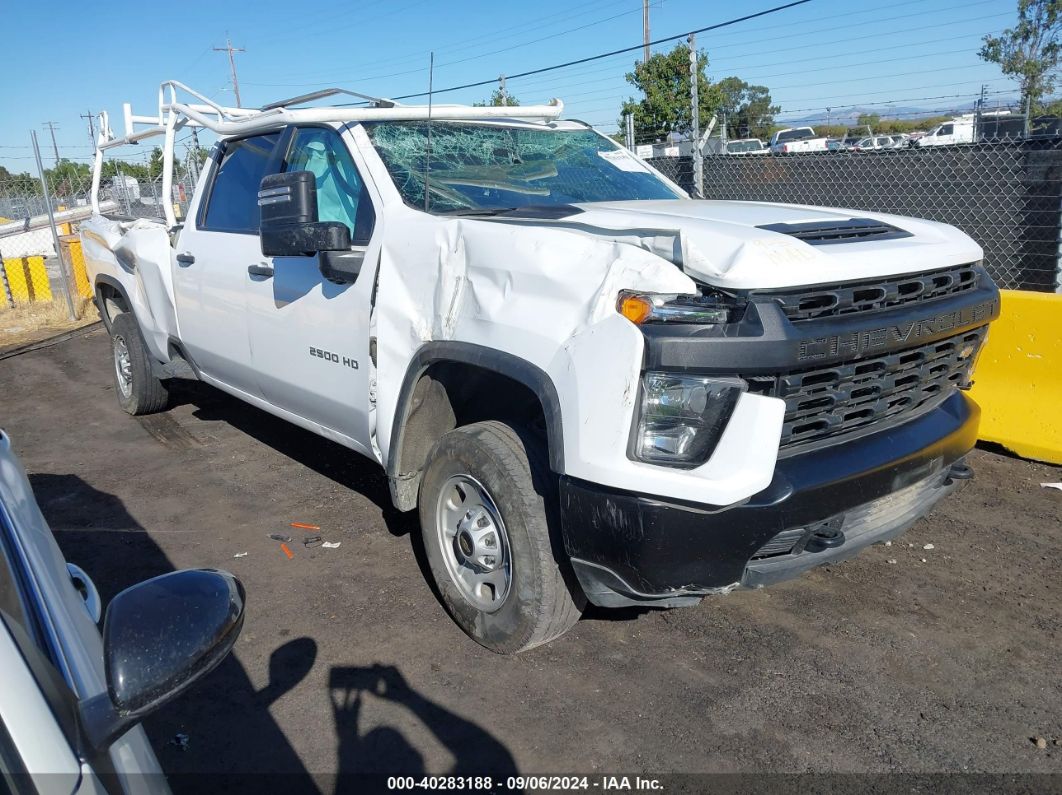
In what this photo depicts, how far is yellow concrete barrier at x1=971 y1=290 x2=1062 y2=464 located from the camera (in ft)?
16.3

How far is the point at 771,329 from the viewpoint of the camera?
2.48 m

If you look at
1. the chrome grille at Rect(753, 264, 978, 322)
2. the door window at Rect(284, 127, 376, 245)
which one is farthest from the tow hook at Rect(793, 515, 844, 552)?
the door window at Rect(284, 127, 376, 245)

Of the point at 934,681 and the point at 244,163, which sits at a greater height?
the point at 244,163

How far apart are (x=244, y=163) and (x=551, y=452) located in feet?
10.1

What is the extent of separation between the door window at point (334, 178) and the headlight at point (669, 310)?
5.23 feet

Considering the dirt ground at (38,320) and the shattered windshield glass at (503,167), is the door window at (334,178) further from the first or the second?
the dirt ground at (38,320)

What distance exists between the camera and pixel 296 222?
361 centimetres

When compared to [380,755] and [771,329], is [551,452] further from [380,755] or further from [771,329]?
[380,755]

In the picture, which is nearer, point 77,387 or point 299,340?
point 299,340

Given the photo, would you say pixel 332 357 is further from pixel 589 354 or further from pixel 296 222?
pixel 589 354

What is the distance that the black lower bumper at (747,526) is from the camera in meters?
2.52

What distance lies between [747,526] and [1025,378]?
3.45 m

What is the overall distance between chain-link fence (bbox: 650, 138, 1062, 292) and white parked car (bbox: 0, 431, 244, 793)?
20.9 feet

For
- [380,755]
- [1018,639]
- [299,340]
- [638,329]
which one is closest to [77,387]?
[299,340]
